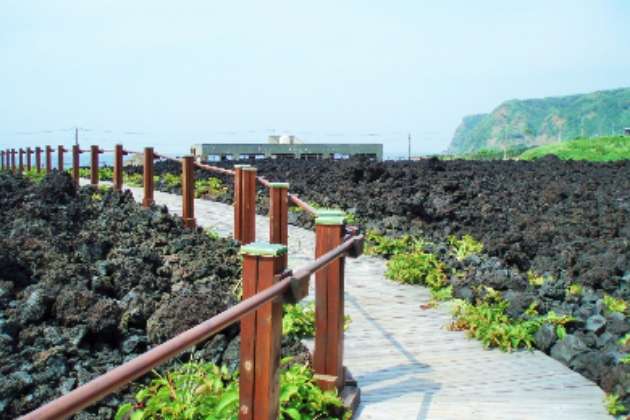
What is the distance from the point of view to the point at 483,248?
984 cm

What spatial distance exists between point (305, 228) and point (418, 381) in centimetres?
736

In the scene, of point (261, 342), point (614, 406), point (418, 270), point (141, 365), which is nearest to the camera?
point (141, 365)

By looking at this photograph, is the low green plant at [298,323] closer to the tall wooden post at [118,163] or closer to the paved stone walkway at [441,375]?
the paved stone walkway at [441,375]

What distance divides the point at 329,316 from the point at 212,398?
917 millimetres

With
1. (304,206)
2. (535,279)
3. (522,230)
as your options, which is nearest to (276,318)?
(304,206)

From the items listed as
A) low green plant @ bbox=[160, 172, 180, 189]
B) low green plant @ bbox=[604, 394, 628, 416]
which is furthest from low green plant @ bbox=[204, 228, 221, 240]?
low green plant @ bbox=[160, 172, 180, 189]

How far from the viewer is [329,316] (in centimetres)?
477

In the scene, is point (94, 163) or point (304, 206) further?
point (94, 163)

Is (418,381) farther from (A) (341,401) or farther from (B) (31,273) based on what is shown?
(B) (31,273)

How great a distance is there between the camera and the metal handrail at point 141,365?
1.95 metres

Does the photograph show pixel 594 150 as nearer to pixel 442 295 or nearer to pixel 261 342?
pixel 442 295

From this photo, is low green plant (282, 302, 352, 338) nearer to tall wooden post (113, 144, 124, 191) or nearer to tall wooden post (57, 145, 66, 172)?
tall wooden post (113, 144, 124, 191)

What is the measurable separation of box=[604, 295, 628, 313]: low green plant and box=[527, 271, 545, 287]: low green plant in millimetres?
813

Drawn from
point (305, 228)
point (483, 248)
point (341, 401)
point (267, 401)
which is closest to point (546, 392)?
point (341, 401)
